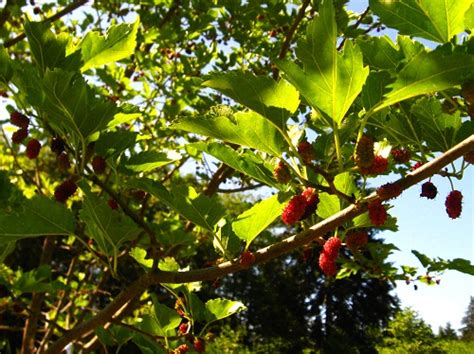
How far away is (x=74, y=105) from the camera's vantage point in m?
1.14

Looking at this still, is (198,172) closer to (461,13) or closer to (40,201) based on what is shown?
(40,201)

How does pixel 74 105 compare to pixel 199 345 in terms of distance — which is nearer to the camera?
pixel 74 105

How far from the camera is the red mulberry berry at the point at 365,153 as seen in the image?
2.95 feet

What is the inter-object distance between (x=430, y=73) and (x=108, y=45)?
85 cm

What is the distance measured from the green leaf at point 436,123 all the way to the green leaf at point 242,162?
347 mm

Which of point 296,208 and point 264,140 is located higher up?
point 264,140

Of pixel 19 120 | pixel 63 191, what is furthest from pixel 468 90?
pixel 19 120

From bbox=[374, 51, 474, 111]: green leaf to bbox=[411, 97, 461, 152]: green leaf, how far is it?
0.17m

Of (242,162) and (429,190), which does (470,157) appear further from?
(242,162)

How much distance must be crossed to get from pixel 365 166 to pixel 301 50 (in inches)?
9.6

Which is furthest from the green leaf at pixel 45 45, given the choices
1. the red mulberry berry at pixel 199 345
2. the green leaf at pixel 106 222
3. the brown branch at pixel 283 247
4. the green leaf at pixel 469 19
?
the red mulberry berry at pixel 199 345

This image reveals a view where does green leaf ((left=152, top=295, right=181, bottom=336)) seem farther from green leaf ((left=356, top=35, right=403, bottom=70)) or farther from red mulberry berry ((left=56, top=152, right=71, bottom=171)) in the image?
green leaf ((left=356, top=35, right=403, bottom=70))

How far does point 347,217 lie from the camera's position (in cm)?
97

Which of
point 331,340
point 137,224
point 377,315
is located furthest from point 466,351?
point 377,315
